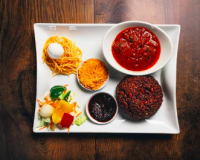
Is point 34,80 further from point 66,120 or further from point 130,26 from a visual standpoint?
point 130,26

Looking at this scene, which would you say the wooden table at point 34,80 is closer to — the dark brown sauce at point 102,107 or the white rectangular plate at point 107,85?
the white rectangular plate at point 107,85

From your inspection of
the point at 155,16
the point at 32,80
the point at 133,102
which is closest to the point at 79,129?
the point at 133,102

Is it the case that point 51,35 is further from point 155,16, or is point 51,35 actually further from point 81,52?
point 155,16

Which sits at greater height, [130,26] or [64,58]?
[130,26]

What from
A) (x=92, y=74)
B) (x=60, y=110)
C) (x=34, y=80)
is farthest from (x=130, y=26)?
(x=34, y=80)

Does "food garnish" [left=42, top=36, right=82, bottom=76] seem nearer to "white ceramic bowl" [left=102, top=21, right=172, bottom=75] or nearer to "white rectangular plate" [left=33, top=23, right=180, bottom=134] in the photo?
"white rectangular plate" [left=33, top=23, right=180, bottom=134]

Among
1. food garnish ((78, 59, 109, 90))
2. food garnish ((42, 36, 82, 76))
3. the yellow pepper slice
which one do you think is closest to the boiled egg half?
food garnish ((42, 36, 82, 76))

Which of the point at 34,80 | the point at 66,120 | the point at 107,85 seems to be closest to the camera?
the point at 66,120
